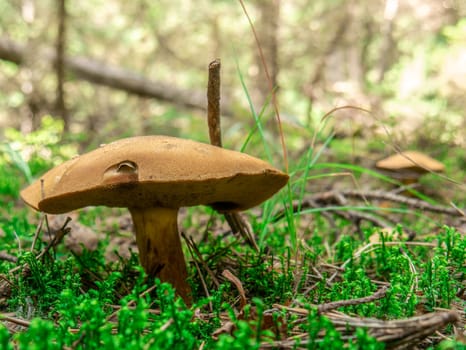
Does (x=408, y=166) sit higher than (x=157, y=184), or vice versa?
(x=157, y=184)

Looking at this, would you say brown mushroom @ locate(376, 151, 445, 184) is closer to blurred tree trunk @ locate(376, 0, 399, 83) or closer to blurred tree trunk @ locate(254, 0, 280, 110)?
blurred tree trunk @ locate(254, 0, 280, 110)

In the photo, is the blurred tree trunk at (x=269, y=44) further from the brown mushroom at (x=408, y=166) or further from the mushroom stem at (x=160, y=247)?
the mushroom stem at (x=160, y=247)

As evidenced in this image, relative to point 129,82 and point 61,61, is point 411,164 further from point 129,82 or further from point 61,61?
point 129,82

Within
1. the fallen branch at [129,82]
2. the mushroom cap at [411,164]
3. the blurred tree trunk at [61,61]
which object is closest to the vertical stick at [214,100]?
the mushroom cap at [411,164]

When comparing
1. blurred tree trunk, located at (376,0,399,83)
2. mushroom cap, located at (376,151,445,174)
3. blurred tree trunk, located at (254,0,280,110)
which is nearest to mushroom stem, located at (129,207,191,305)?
mushroom cap, located at (376,151,445,174)

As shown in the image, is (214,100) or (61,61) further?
(61,61)

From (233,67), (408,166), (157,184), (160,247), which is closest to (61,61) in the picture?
(408,166)
